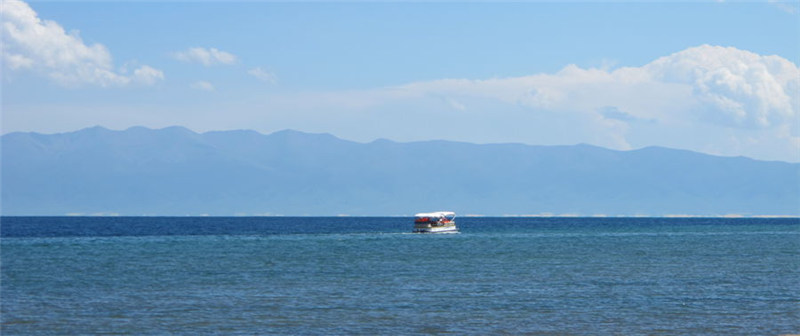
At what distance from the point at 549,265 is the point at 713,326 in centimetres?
3277

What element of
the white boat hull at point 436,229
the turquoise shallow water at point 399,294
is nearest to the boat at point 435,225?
the white boat hull at point 436,229

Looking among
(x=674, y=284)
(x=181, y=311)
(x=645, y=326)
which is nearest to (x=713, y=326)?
(x=645, y=326)

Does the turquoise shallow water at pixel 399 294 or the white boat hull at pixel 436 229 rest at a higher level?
the white boat hull at pixel 436 229

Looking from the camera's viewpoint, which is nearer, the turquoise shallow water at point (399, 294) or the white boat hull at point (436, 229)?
the turquoise shallow water at point (399, 294)

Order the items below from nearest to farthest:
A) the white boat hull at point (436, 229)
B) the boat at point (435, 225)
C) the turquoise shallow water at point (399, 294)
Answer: the turquoise shallow water at point (399, 294), the white boat hull at point (436, 229), the boat at point (435, 225)

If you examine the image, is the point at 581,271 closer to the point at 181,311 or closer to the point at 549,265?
the point at 549,265

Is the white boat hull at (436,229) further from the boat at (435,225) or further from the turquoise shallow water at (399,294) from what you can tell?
the turquoise shallow water at (399,294)

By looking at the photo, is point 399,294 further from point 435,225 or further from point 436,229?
point 435,225

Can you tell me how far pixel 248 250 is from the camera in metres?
95.4

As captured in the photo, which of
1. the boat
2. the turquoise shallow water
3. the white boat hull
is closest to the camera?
the turquoise shallow water

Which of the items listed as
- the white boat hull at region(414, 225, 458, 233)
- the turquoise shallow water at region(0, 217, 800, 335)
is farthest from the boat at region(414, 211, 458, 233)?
the turquoise shallow water at region(0, 217, 800, 335)

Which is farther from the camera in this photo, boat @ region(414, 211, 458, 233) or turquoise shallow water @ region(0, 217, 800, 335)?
boat @ region(414, 211, 458, 233)

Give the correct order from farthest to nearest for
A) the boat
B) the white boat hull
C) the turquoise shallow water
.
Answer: the boat < the white boat hull < the turquoise shallow water

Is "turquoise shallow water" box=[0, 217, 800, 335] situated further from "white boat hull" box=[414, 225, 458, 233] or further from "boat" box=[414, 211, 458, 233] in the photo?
"boat" box=[414, 211, 458, 233]
